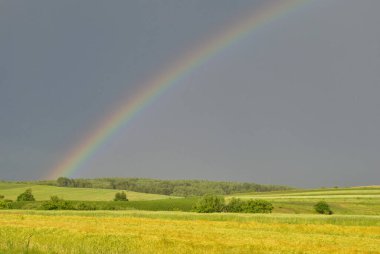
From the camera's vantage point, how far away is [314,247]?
23594 mm

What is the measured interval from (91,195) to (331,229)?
4710 inches

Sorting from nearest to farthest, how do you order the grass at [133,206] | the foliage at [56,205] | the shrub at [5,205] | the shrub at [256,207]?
the shrub at [256,207], the foliage at [56,205], the shrub at [5,205], the grass at [133,206]

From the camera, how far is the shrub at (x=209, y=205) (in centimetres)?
9331

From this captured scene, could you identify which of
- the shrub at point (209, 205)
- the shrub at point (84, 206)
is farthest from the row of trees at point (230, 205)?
the shrub at point (84, 206)

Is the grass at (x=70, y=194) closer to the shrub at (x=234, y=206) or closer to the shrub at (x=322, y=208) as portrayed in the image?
the shrub at (x=234, y=206)

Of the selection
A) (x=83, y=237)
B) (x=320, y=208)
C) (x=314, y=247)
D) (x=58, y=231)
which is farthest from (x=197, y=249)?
(x=320, y=208)

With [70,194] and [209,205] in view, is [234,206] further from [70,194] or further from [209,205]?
[70,194]

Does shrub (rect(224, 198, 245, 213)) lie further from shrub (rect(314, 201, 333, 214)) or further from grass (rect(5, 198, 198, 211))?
shrub (rect(314, 201, 333, 214))

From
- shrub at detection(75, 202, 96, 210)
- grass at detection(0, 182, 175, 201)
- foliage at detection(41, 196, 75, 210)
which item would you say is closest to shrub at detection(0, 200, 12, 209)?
foliage at detection(41, 196, 75, 210)

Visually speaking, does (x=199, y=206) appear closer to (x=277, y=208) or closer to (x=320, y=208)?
(x=277, y=208)

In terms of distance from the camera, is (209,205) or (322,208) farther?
(209,205)

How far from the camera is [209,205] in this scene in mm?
94188

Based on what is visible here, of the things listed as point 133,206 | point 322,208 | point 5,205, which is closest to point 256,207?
point 322,208

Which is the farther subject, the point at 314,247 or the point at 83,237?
the point at 83,237
